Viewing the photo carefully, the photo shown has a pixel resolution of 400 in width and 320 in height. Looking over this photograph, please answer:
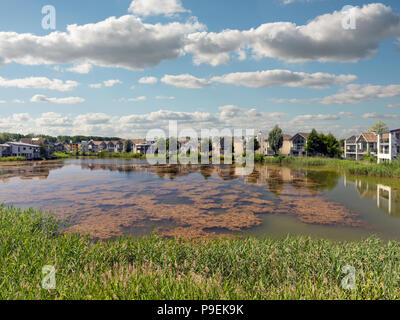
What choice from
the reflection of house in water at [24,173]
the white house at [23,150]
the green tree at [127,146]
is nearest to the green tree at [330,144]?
the reflection of house in water at [24,173]

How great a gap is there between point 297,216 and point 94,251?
11.5m

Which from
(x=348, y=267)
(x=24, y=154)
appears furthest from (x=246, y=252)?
(x=24, y=154)

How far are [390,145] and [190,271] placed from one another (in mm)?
45220

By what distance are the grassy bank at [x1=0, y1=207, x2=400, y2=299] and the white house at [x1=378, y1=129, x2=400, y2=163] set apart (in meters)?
39.4

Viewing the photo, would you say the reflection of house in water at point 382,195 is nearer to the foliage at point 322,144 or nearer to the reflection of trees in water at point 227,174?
the reflection of trees in water at point 227,174

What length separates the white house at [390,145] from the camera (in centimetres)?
3725

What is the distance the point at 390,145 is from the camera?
37062 millimetres

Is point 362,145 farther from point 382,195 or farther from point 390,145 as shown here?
point 382,195

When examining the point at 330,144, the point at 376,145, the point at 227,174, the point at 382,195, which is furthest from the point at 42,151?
the point at 376,145

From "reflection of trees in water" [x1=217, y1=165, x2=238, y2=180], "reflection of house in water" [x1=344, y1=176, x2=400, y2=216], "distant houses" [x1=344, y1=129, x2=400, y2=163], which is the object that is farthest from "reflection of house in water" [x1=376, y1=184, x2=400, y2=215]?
"reflection of trees in water" [x1=217, y1=165, x2=238, y2=180]

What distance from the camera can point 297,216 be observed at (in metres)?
13.7

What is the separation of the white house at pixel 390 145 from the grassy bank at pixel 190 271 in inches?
1551
